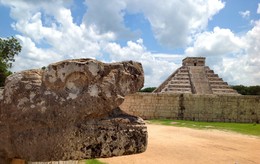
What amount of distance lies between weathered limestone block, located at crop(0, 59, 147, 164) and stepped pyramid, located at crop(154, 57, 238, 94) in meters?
32.9

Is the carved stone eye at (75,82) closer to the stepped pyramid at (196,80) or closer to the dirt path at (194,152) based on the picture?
the dirt path at (194,152)

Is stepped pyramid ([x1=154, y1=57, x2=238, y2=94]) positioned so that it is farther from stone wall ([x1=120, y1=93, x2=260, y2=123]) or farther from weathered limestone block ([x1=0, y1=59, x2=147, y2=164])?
weathered limestone block ([x1=0, y1=59, x2=147, y2=164])

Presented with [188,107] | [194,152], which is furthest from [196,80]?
[194,152]

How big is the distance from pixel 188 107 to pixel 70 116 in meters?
→ 27.4

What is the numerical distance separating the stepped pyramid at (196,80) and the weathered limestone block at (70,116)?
32880mm

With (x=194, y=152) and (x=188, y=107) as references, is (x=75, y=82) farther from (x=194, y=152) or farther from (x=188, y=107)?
(x=188, y=107)

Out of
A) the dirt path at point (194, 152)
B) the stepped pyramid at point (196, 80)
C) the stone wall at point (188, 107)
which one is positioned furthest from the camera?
the stepped pyramid at point (196, 80)

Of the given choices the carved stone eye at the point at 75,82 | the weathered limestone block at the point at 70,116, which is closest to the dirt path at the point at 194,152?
the weathered limestone block at the point at 70,116

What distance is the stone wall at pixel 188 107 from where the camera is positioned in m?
29.1

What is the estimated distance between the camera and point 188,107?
1147 inches

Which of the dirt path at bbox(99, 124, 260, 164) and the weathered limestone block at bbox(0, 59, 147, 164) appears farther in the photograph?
the dirt path at bbox(99, 124, 260, 164)

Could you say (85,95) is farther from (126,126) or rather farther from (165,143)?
(165,143)

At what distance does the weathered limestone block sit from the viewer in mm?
2410

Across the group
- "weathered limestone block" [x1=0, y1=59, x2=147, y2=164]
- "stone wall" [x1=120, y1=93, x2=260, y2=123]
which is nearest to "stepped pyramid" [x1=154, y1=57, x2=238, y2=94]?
"stone wall" [x1=120, y1=93, x2=260, y2=123]
